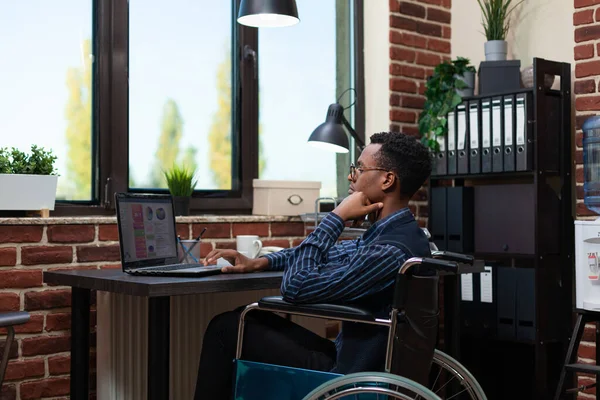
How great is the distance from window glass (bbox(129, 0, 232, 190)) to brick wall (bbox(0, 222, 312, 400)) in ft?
1.37

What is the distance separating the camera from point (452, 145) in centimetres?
399

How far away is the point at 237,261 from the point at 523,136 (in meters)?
1.56

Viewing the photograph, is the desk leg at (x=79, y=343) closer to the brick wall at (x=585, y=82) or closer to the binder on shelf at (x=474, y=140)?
the binder on shelf at (x=474, y=140)

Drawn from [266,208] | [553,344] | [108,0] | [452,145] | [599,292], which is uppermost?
[108,0]

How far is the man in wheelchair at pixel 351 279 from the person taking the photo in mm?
2152

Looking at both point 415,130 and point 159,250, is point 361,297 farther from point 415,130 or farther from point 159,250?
point 415,130

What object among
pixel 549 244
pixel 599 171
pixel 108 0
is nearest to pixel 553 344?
pixel 549 244

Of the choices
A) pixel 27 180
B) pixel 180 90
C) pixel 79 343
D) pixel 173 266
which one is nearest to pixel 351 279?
pixel 173 266

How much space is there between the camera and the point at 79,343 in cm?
284

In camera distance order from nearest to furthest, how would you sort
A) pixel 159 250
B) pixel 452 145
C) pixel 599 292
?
pixel 159 250 → pixel 599 292 → pixel 452 145

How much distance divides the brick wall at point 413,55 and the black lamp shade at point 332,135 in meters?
0.63

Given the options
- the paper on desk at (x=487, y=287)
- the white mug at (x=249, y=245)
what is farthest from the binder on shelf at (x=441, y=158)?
the white mug at (x=249, y=245)

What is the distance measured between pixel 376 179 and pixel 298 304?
0.41 meters

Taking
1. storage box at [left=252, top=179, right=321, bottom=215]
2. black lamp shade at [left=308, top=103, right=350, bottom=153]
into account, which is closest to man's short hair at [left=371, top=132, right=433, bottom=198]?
black lamp shade at [left=308, top=103, right=350, bottom=153]
